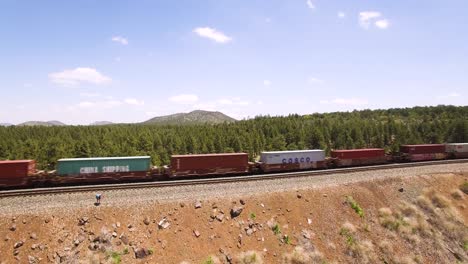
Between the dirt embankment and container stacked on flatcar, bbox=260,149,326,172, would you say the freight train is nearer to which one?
container stacked on flatcar, bbox=260,149,326,172

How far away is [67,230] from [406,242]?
83.8 feet

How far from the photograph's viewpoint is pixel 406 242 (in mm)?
25422

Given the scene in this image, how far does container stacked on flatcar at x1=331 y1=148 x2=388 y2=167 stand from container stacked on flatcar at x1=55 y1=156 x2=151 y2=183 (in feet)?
83.3

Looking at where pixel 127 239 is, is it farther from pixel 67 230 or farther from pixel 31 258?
pixel 31 258

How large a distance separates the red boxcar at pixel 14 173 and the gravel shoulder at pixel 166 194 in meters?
5.01

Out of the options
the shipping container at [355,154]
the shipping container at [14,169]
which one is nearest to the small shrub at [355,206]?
the shipping container at [355,154]

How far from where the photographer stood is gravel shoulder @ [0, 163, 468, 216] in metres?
23.5

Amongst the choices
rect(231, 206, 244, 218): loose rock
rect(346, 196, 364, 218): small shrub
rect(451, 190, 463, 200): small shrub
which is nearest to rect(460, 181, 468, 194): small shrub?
rect(451, 190, 463, 200): small shrub

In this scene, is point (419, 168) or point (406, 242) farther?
point (419, 168)

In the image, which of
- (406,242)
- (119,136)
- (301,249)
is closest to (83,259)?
(301,249)

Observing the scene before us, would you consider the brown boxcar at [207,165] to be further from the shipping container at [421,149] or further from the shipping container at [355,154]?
the shipping container at [421,149]

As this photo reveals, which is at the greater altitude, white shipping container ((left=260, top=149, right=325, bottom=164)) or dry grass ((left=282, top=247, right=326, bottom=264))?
white shipping container ((left=260, top=149, right=325, bottom=164))

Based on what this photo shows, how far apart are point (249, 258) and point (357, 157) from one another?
28.7m

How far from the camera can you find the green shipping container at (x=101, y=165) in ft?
102
